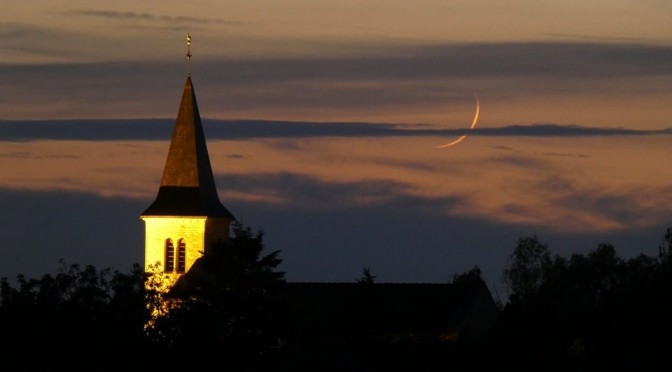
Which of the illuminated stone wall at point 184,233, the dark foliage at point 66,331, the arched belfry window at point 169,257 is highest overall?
the illuminated stone wall at point 184,233

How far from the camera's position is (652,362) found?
193ft

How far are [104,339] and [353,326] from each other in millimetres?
29656

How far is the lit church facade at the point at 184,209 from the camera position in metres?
99.4

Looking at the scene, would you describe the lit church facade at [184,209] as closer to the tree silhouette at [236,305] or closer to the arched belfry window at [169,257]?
the arched belfry window at [169,257]

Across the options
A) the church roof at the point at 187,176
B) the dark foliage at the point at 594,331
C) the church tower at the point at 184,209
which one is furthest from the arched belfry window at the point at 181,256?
the dark foliage at the point at 594,331

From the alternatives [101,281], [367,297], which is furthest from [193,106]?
[101,281]

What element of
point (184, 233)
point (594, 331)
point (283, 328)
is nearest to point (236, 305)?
point (283, 328)

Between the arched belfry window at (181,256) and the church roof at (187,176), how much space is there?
54.9 inches

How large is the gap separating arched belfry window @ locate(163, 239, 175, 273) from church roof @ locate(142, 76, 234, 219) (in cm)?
144

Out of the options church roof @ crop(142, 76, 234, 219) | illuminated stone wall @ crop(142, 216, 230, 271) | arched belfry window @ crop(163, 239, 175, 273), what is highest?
church roof @ crop(142, 76, 234, 219)

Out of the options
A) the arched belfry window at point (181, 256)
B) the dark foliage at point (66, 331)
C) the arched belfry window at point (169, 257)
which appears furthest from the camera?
the arched belfry window at point (169, 257)

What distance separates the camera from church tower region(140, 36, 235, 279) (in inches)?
3915

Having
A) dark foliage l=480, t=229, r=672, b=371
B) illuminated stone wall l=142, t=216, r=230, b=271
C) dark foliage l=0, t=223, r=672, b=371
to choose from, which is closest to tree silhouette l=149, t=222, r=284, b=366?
dark foliage l=0, t=223, r=672, b=371

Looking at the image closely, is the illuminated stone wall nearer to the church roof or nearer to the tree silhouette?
the church roof
